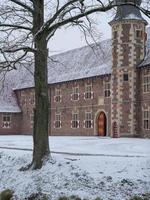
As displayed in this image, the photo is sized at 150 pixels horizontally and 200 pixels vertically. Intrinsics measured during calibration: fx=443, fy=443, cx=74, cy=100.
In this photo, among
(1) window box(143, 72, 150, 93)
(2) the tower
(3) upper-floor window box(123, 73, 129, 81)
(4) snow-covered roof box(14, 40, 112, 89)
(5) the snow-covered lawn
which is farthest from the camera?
(4) snow-covered roof box(14, 40, 112, 89)

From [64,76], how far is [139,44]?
10.7 meters

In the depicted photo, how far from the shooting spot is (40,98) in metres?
17.3

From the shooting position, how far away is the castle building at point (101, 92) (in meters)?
35.7

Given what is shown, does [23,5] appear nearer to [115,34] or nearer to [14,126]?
[115,34]

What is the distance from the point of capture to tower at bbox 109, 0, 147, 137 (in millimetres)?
35625

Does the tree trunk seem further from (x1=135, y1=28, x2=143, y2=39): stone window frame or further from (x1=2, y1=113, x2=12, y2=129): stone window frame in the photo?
(x1=2, y1=113, x2=12, y2=129): stone window frame

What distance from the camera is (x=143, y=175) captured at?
14.8 meters

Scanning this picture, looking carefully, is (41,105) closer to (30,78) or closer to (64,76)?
(64,76)

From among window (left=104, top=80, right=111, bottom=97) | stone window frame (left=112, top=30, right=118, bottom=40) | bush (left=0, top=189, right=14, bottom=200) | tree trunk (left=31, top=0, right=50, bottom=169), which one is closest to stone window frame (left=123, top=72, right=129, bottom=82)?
window (left=104, top=80, right=111, bottom=97)

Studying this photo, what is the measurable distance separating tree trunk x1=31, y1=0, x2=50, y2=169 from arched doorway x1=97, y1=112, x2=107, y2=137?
2271 cm

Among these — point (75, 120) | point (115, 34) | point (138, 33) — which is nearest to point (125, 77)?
point (115, 34)

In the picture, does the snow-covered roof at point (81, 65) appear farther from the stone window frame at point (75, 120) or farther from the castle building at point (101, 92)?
the stone window frame at point (75, 120)

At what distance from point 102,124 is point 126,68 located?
6500 mm

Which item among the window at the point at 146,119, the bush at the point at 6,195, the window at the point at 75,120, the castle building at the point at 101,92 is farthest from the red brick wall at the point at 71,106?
the bush at the point at 6,195
